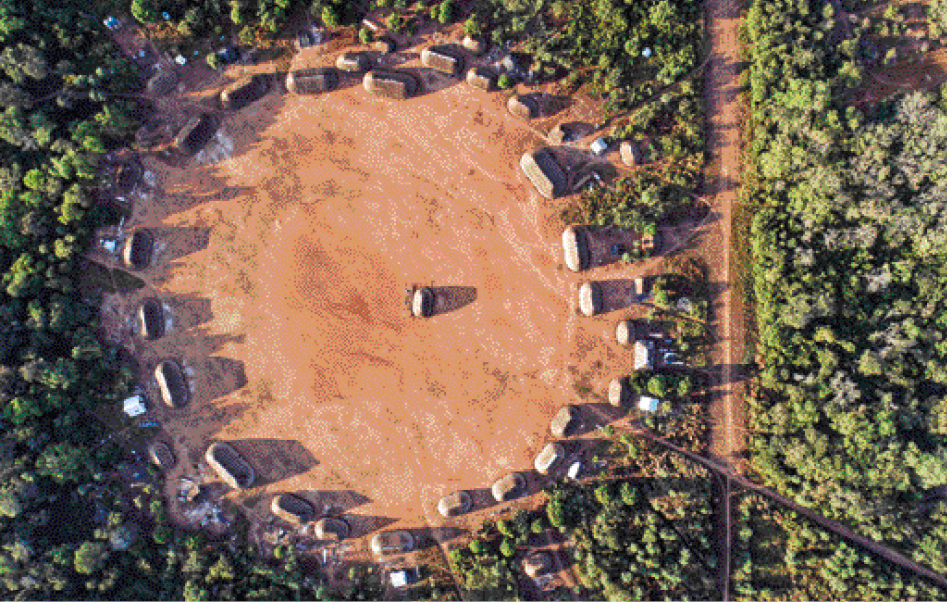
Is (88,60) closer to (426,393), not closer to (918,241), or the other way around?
(426,393)

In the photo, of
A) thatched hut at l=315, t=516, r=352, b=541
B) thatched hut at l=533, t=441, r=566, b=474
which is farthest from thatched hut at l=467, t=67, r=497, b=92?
thatched hut at l=315, t=516, r=352, b=541

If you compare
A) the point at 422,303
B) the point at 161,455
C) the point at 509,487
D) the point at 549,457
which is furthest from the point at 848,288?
the point at 161,455

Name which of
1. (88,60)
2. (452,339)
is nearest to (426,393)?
(452,339)

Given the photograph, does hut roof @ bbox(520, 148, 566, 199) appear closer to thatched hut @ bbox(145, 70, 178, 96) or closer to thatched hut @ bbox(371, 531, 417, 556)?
thatched hut @ bbox(145, 70, 178, 96)

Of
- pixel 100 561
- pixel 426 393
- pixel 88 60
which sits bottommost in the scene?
pixel 100 561

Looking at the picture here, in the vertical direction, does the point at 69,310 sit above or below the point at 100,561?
above
